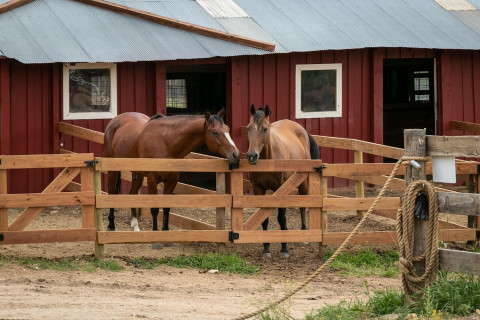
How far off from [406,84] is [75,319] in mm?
15309

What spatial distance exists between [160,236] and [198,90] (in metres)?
A: 10.1

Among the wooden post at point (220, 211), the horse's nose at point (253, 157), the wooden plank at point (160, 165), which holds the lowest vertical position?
the wooden post at point (220, 211)

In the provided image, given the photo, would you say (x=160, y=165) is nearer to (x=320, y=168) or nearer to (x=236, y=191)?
(x=236, y=191)

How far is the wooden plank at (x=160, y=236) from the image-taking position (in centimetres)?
1105

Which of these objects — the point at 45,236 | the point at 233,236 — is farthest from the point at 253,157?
the point at 45,236

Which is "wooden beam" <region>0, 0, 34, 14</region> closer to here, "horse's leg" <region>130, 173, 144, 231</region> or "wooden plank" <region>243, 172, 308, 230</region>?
"horse's leg" <region>130, 173, 144, 231</region>

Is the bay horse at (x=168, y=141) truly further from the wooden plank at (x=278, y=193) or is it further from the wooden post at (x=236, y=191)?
the wooden plank at (x=278, y=193)

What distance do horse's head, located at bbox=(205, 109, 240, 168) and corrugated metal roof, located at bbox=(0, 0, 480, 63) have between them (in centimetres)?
350

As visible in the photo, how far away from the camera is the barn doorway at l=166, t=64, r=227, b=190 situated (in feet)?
63.3

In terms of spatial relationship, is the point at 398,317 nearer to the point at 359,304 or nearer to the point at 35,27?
the point at 359,304

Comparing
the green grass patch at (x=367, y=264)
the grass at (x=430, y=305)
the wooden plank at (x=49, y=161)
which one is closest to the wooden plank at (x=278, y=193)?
the green grass patch at (x=367, y=264)

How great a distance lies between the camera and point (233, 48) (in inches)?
623

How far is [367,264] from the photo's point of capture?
36.9ft

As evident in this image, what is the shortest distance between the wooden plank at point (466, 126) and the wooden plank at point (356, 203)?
245 inches
